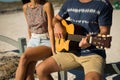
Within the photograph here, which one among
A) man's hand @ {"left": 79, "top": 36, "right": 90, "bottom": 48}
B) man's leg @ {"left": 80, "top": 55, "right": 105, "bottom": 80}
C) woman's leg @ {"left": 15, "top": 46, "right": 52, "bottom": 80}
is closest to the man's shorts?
woman's leg @ {"left": 15, "top": 46, "right": 52, "bottom": 80}

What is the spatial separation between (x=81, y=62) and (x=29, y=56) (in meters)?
0.67

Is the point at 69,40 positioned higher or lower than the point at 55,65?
higher

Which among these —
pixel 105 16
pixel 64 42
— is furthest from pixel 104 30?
pixel 64 42

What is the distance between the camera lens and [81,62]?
379cm

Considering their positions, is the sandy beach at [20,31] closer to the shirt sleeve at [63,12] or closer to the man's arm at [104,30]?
the shirt sleeve at [63,12]

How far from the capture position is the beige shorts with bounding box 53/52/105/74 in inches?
142

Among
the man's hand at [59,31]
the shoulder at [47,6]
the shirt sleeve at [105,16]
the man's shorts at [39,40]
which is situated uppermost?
the shoulder at [47,6]

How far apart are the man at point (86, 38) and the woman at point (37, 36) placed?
267 mm

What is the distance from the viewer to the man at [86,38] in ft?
11.9

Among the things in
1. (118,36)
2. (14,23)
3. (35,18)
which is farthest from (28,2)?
(14,23)

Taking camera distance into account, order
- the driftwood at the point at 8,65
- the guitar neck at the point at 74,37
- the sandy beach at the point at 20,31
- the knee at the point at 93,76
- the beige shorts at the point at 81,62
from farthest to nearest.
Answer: the sandy beach at the point at 20,31
the driftwood at the point at 8,65
the guitar neck at the point at 74,37
the beige shorts at the point at 81,62
the knee at the point at 93,76

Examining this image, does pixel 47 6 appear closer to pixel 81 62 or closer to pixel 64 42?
pixel 64 42

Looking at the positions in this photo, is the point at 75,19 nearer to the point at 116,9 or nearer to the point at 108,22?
the point at 108,22

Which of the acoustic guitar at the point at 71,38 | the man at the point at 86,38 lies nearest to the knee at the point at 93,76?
the man at the point at 86,38
